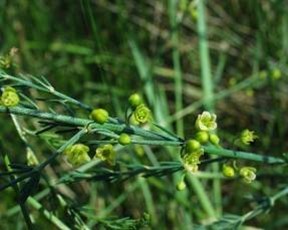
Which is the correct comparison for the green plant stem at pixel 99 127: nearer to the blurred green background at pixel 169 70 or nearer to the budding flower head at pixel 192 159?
the budding flower head at pixel 192 159

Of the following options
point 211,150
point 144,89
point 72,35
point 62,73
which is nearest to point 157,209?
point 144,89

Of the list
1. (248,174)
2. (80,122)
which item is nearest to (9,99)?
(80,122)

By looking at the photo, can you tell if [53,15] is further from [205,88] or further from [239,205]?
[239,205]

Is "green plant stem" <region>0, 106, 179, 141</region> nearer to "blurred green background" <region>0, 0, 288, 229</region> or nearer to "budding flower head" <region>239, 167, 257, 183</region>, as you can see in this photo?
"budding flower head" <region>239, 167, 257, 183</region>

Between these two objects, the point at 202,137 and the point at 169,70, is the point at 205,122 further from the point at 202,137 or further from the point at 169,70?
the point at 169,70

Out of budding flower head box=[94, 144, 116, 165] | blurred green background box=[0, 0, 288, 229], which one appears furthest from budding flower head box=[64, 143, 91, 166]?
blurred green background box=[0, 0, 288, 229]

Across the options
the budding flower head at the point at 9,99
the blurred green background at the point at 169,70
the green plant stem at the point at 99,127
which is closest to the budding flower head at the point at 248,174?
the green plant stem at the point at 99,127
